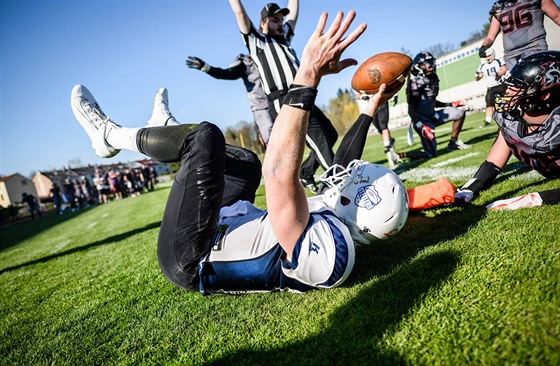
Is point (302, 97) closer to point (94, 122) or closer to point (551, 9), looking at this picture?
point (94, 122)

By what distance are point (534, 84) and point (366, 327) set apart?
2.15 meters

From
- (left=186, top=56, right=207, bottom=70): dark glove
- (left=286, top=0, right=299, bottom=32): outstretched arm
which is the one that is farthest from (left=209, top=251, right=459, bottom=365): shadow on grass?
(left=186, top=56, right=207, bottom=70): dark glove

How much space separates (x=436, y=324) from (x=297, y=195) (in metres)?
0.82

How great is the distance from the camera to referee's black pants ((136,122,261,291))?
6.19 ft

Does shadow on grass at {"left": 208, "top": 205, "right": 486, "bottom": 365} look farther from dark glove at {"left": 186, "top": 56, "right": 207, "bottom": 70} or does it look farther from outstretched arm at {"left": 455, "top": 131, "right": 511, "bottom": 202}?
dark glove at {"left": 186, "top": 56, "right": 207, "bottom": 70}

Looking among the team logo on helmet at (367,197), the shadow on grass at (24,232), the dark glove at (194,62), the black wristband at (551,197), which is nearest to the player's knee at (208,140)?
the team logo on helmet at (367,197)

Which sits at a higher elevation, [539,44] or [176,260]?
[539,44]

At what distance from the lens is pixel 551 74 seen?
2199 millimetres

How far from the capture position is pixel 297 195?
1494mm

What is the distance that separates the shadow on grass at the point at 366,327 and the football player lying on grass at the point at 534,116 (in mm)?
1253

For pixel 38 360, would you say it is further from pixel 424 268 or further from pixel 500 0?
pixel 500 0

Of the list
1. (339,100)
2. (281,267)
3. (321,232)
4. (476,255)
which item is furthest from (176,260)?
(339,100)

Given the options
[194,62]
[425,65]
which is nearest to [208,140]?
[194,62]

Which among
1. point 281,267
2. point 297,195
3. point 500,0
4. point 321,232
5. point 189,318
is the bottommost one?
point 189,318
